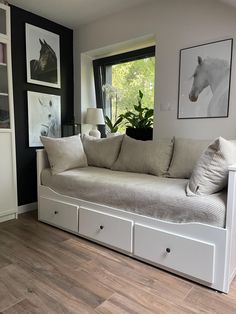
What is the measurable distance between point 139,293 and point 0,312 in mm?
793

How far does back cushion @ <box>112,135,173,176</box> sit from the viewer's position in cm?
230

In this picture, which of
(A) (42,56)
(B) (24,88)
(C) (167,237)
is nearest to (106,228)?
(C) (167,237)

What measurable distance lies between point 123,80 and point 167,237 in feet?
7.60

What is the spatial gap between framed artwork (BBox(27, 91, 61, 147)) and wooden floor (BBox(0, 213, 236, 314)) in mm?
1381

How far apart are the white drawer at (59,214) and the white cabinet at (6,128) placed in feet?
1.27

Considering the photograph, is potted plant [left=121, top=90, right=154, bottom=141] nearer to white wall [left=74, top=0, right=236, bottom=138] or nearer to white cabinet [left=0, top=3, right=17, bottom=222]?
white wall [left=74, top=0, right=236, bottom=138]

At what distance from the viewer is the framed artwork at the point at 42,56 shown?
9.67ft

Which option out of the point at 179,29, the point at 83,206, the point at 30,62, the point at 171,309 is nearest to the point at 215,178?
the point at 171,309

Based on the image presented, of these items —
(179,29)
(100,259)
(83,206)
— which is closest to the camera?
(100,259)

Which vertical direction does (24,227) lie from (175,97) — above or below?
below

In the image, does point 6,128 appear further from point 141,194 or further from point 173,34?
point 173,34

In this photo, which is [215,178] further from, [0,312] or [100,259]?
[0,312]

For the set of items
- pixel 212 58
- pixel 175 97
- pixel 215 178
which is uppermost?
pixel 212 58

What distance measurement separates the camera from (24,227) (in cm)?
256
